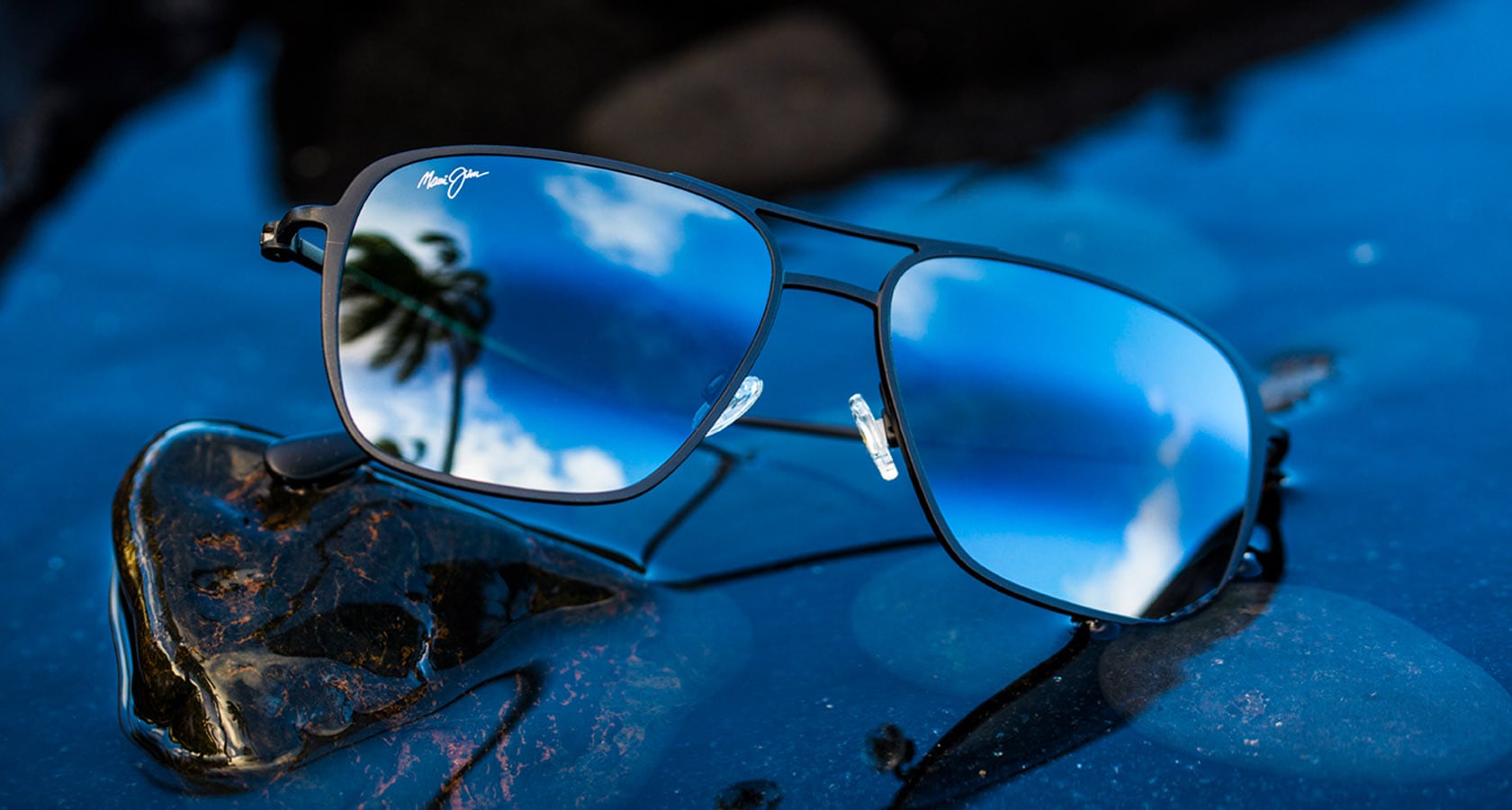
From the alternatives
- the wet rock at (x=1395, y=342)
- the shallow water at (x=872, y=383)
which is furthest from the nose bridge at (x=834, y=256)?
the wet rock at (x=1395, y=342)

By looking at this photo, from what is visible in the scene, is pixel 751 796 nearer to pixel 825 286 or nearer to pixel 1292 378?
pixel 825 286

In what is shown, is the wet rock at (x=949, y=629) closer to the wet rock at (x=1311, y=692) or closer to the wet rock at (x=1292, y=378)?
the wet rock at (x=1311, y=692)

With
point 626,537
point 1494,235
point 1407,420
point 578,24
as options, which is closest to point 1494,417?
point 1407,420

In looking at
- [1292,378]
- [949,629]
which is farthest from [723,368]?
[1292,378]

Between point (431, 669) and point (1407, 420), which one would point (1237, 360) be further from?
point (431, 669)

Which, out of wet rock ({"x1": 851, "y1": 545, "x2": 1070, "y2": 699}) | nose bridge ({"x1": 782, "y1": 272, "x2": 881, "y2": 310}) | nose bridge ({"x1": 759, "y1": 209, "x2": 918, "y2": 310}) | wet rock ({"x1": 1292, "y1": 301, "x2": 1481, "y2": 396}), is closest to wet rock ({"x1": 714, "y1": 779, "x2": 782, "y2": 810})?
wet rock ({"x1": 851, "y1": 545, "x2": 1070, "y2": 699})

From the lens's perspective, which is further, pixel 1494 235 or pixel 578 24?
pixel 578 24
